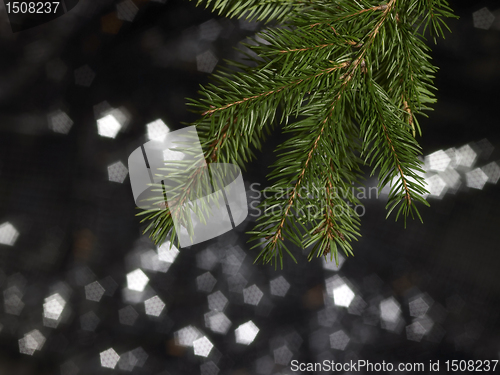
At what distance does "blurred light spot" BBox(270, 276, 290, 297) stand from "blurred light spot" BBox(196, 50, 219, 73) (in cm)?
40

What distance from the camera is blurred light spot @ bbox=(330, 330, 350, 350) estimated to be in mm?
579

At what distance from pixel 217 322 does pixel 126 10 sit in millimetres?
577

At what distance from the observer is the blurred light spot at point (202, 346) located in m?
0.57

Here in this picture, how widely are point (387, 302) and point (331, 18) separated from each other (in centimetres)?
52

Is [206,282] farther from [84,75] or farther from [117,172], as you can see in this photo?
[84,75]

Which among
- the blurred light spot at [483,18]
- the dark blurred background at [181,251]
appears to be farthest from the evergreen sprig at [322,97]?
the blurred light spot at [483,18]

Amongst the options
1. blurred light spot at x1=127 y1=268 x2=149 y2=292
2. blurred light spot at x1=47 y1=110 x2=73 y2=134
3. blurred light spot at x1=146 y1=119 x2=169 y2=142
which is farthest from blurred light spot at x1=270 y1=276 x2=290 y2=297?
blurred light spot at x1=47 y1=110 x2=73 y2=134

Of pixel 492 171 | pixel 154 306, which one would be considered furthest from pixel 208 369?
pixel 492 171

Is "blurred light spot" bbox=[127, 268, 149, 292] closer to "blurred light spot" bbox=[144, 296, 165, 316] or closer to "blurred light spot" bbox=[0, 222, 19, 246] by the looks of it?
"blurred light spot" bbox=[144, 296, 165, 316]

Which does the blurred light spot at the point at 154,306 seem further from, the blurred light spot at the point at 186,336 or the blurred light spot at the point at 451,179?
the blurred light spot at the point at 451,179

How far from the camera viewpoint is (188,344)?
1.88 ft

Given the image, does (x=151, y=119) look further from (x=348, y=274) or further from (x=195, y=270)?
(x=348, y=274)

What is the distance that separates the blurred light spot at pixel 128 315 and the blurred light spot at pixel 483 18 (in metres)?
0.78

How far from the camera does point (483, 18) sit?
22.2 inches
